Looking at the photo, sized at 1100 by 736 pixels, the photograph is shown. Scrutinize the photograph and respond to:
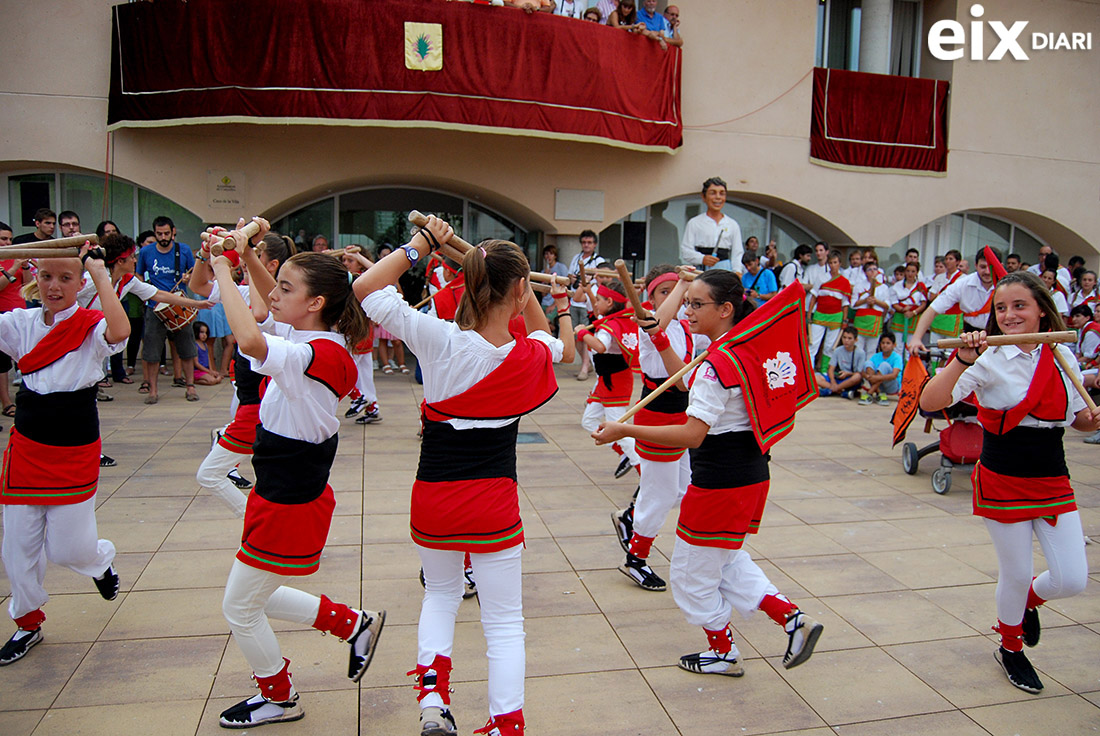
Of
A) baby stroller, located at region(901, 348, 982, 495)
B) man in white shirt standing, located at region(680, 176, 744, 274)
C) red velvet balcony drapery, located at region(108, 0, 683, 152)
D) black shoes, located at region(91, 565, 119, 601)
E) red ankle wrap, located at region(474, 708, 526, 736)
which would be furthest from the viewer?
red velvet balcony drapery, located at region(108, 0, 683, 152)

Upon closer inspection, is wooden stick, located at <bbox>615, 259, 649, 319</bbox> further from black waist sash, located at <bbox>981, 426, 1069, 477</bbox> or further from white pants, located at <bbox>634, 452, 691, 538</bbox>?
black waist sash, located at <bbox>981, 426, 1069, 477</bbox>

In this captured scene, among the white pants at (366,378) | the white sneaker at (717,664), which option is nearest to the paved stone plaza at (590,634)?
the white sneaker at (717,664)

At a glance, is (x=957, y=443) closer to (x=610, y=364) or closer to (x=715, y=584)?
(x=610, y=364)

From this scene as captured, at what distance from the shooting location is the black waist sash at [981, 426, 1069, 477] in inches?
144

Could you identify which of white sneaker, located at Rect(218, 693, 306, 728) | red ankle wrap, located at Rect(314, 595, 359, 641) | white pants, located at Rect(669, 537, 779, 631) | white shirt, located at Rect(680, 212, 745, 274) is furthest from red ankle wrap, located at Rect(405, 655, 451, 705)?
white shirt, located at Rect(680, 212, 745, 274)

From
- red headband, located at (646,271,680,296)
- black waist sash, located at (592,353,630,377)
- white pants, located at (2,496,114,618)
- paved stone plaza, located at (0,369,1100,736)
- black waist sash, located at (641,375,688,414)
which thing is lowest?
paved stone plaza, located at (0,369,1100,736)

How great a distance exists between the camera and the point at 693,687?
362 centimetres

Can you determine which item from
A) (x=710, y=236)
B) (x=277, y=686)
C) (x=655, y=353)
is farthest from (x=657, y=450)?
(x=710, y=236)

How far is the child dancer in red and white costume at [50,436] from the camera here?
3730 mm

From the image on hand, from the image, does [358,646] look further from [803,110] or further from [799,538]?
[803,110]

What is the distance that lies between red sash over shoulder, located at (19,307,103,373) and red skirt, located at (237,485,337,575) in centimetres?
134

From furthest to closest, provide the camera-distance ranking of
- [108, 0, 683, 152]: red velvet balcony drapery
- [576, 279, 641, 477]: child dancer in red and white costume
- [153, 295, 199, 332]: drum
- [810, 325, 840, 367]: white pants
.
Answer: [810, 325, 840, 367]: white pants, [108, 0, 683, 152]: red velvet balcony drapery, [153, 295, 199, 332]: drum, [576, 279, 641, 477]: child dancer in red and white costume

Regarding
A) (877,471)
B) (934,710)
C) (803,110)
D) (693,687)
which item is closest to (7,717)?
(693,687)

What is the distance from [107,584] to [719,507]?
2.96 m
